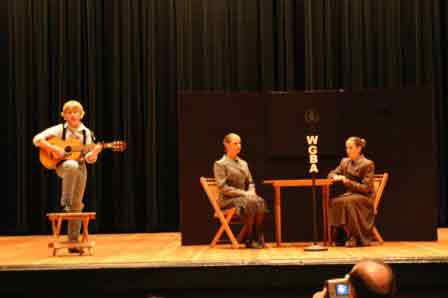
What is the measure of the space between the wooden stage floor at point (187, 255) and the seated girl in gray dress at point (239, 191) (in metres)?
0.25

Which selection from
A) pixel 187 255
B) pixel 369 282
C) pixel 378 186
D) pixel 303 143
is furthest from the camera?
pixel 303 143

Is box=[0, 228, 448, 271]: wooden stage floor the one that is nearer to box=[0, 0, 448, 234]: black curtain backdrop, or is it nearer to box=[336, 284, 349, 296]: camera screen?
box=[0, 0, 448, 234]: black curtain backdrop

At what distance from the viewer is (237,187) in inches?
296

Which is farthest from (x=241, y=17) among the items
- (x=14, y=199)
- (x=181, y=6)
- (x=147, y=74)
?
(x=14, y=199)

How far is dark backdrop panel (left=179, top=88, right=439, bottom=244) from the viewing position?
7969 mm

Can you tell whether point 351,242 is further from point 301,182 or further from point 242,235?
point 242,235

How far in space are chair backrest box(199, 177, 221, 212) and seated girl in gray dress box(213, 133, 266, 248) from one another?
0.28 feet

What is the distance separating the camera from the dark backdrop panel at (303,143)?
7969 mm

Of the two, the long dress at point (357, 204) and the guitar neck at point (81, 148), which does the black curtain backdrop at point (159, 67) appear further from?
the guitar neck at point (81, 148)

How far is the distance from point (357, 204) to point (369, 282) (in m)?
4.99

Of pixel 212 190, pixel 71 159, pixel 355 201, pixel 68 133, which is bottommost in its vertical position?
pixel 355 201

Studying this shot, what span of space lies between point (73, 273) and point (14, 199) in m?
5.23

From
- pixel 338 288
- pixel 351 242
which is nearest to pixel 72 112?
pixel 351 242

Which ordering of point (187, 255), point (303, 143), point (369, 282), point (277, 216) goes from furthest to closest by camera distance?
1. point (303, 143)
2. point (277, 216)
3. point (187, 255)
4. point (369, 282)
